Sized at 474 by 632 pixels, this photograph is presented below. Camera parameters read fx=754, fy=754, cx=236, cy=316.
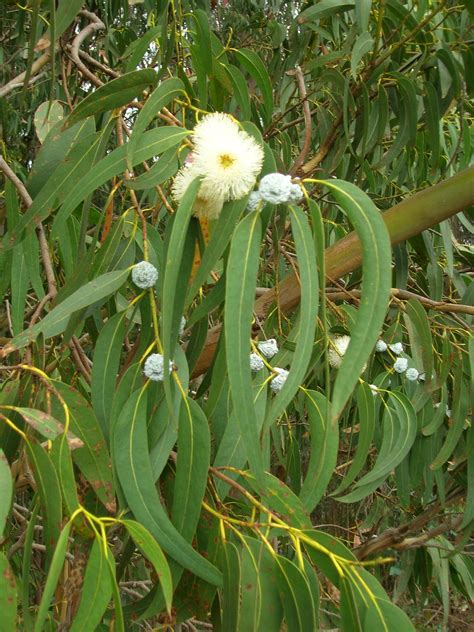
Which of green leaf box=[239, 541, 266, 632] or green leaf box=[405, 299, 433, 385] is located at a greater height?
green leaf box=[405, 299, 433, 385]

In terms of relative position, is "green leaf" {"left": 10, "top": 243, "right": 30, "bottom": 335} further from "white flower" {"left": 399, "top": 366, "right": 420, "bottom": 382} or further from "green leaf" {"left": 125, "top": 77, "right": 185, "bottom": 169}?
"white flower" {"left": 399, "top": 366, "right": 420, "bottom": 382}

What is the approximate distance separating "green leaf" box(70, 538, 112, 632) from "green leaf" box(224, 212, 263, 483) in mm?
141

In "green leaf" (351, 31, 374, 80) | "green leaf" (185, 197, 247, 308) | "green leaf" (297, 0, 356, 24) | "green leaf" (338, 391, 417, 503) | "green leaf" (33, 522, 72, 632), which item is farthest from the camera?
"green leaf" (297, 0, 356, 24)

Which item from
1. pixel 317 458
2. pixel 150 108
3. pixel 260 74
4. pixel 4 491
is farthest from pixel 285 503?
pixel 260 74

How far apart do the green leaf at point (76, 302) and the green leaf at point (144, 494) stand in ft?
0.35

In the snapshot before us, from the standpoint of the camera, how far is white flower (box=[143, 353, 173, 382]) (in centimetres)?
69

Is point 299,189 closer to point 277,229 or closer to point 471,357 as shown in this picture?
point 277,229

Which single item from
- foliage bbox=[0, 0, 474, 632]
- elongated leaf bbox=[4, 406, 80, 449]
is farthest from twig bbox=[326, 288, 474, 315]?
elongated leaf bbox=[4, 406, 80, 449]

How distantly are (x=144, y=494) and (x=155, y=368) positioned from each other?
11cm

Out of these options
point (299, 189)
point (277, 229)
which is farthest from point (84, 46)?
point (299, 189)

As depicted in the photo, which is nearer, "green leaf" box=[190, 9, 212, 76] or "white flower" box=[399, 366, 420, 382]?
A: "green leaf" box=[190, 9, 212, 76]

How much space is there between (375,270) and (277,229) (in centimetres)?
29

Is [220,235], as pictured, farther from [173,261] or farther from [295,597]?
[295,597]

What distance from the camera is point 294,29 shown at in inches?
74.7
